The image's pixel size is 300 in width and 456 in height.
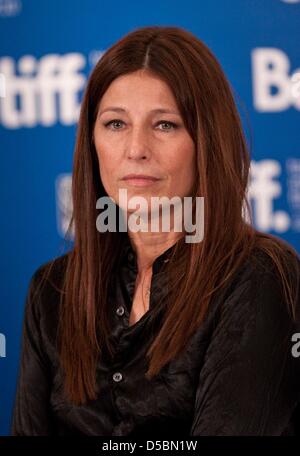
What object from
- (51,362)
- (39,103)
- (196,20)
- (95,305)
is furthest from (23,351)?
(196,20)

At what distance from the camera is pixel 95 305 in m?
1.34

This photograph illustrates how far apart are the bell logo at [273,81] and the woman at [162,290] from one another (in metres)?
0.64

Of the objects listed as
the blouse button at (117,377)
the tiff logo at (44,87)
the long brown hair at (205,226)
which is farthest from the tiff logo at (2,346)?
the blouse button at (117,377)

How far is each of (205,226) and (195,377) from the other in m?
0.26

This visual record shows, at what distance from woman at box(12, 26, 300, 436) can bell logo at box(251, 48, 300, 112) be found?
64cm

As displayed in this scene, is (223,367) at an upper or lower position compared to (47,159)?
lower

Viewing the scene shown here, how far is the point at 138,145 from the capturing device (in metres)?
1.26

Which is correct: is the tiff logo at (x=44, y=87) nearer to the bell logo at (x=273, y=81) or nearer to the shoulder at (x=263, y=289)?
the bell logo at (x=273, y=81)

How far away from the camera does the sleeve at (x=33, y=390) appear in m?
1.34

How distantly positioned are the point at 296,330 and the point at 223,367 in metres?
0.14

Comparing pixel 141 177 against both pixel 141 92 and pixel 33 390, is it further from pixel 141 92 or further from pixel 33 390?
pixel 33 390

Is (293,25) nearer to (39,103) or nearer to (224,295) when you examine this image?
(39,103)

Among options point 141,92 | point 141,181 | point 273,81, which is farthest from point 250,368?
point 273,81

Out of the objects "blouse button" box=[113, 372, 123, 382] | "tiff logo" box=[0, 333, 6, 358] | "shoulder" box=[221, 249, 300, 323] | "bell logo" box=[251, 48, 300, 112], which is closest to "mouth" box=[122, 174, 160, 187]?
"shoulder" box=[221, 249, 300, 323]
